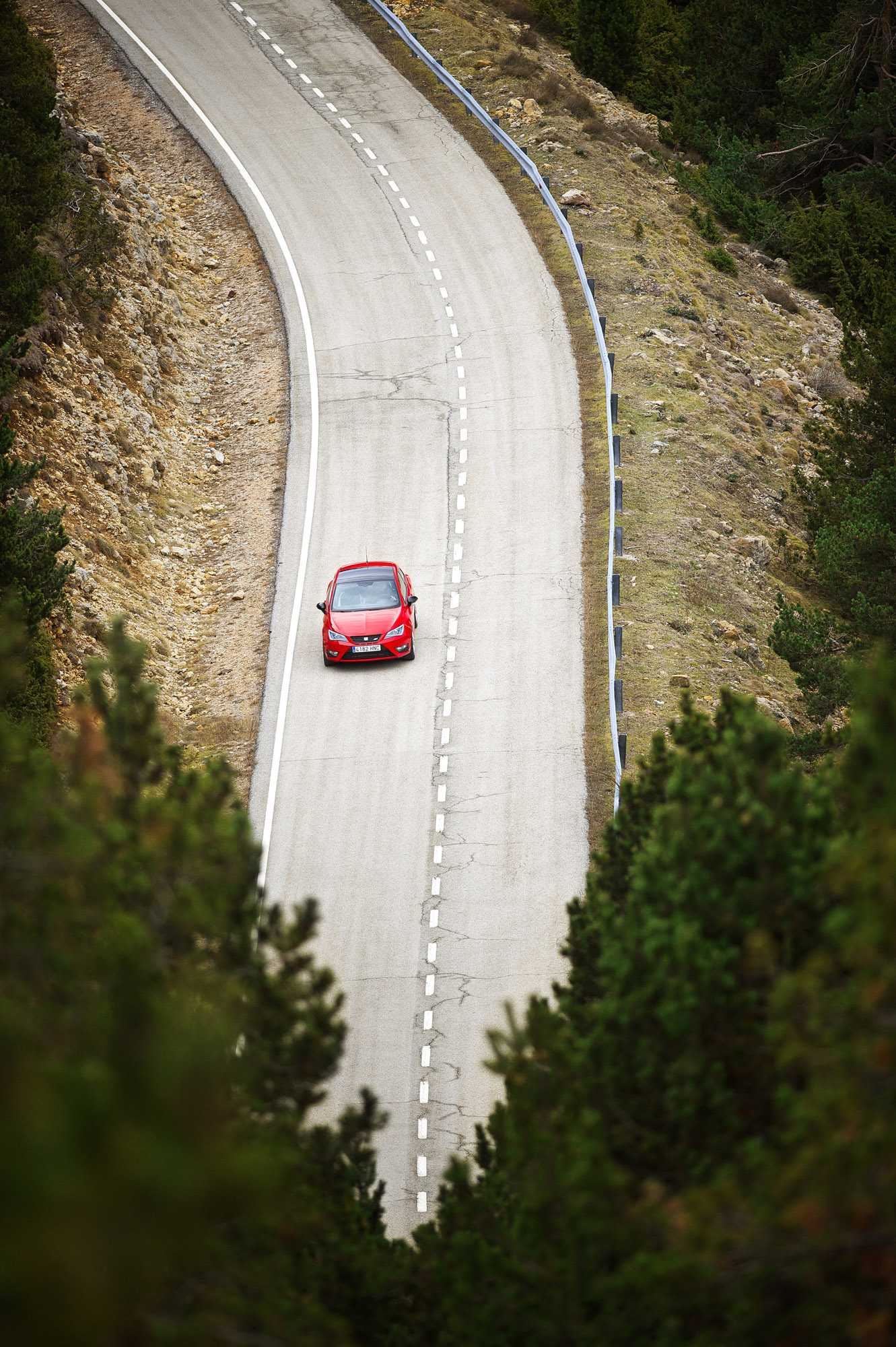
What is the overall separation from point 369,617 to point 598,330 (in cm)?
1252

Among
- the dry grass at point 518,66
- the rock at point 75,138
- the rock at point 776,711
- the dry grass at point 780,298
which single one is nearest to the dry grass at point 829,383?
the dry grass at point 780,298

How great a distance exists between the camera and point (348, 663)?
22000mm

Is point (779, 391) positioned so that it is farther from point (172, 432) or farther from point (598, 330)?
point (172, 432)

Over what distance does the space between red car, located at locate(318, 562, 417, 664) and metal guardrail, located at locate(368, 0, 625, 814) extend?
3.59 metres

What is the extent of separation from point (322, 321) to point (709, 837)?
27.4m

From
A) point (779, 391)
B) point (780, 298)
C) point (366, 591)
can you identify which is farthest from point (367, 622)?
point (780, 298)

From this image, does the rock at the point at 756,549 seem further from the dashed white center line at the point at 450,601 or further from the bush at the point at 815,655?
the dashed white center line at the point at 450,601

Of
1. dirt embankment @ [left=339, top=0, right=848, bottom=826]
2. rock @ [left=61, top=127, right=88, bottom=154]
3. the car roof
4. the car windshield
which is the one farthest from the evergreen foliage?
rock @ [left=61, top=127, right=88, bottom=154]

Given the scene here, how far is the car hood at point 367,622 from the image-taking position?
70.9ft

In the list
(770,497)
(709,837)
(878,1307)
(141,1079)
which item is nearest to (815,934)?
(709,837)

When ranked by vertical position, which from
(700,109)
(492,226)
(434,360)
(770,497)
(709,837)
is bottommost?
(709,837)

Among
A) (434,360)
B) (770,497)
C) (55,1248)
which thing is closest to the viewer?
(55,1248)

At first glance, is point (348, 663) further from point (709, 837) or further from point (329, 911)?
point (709, 837)

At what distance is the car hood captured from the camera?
21609 mm
